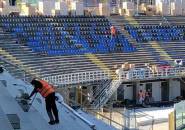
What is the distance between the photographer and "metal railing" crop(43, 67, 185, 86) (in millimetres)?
23108

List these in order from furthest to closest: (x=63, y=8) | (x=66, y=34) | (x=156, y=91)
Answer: (x=63, y=8) < (x=66, y=34) < (x=156, y=91)

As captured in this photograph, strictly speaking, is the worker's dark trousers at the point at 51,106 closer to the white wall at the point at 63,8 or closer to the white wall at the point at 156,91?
the white wall at the point at 156,91

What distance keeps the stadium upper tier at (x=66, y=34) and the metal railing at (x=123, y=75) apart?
10.1 ft

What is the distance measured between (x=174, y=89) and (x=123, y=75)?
4152mm

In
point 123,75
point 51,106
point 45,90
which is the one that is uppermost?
point 45,90

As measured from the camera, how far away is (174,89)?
91.8ft

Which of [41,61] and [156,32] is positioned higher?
[156,32]

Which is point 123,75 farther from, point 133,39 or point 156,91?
point 133,39

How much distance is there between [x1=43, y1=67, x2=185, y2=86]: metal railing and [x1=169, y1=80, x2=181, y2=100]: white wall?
3.21 feet

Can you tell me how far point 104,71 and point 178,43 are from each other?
8.02 m

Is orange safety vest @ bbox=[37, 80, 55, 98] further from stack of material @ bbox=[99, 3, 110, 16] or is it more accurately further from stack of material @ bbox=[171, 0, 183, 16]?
stack of material @ bbox=[171, 0, 183, 16]

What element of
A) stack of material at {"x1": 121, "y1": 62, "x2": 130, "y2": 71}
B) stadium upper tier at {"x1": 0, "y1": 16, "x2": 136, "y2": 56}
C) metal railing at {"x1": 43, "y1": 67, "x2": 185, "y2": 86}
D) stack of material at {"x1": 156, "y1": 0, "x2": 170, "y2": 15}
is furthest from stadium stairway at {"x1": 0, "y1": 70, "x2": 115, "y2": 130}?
stack of material at {"x1": 156, "y1": 0, "x2": 170, "y2": 15}

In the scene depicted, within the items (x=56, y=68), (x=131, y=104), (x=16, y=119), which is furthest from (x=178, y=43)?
(x=16, y=119)

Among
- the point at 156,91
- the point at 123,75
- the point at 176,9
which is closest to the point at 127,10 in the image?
the point at 176,9
